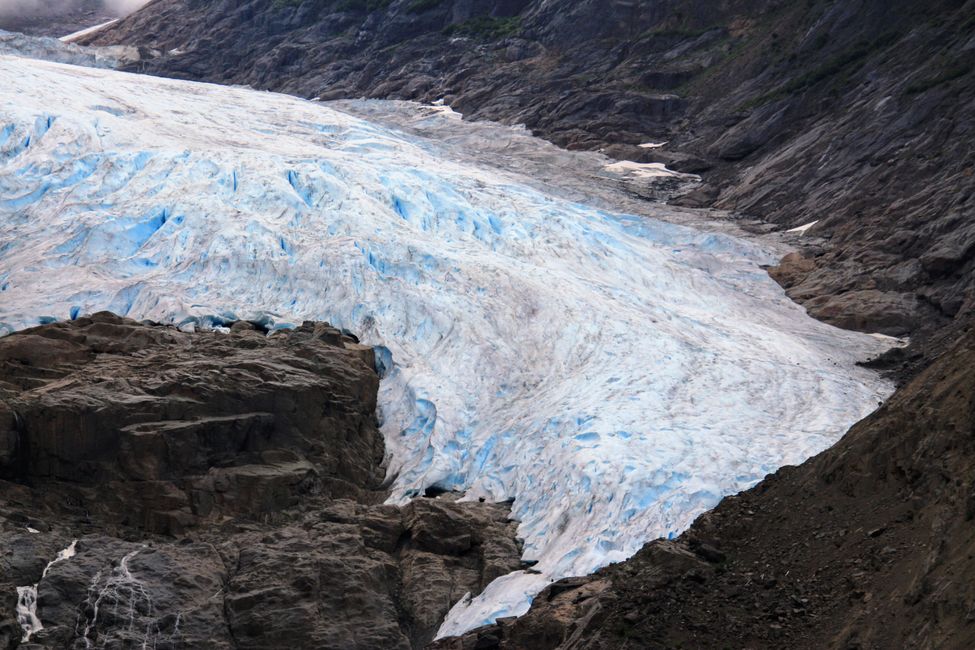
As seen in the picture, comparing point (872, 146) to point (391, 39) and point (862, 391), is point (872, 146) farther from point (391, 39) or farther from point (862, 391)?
point (391, 39)

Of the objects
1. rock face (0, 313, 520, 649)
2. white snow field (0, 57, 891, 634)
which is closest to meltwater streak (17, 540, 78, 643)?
rock face (0, 313, 520, 649)

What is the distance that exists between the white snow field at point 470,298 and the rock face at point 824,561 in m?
2.70

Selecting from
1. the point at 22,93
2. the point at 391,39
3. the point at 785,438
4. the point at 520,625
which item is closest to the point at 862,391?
the point at 785,438

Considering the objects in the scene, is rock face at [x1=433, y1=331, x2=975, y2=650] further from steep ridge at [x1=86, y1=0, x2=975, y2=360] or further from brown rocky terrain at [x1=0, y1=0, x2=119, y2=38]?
brown rocky terrain at [x1=0, y1=0, x2=119, y2=38]

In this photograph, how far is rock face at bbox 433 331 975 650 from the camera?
11.3m

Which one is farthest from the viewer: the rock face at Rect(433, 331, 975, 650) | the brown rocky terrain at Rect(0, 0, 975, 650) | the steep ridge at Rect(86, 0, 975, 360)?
the steep ridge at Rect(86, 0, 975, 360)

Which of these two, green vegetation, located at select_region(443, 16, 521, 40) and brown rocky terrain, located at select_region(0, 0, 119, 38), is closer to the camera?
green vegetation, located at select_region(443, 16, 521, 40)

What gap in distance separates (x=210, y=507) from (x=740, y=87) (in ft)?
96.3

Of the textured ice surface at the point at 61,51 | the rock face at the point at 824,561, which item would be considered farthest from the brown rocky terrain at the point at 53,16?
the rock face at the point at 824,561

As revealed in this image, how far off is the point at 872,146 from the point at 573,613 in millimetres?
22722

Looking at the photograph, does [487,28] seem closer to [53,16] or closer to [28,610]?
[53,16]

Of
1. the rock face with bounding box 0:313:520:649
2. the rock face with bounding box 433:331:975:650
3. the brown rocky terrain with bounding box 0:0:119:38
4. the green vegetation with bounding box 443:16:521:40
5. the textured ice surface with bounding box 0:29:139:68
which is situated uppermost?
the green vegetation with bounding box 443:16:521:40

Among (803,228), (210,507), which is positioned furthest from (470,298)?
(803,228)

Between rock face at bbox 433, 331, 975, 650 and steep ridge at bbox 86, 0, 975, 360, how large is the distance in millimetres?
11814
